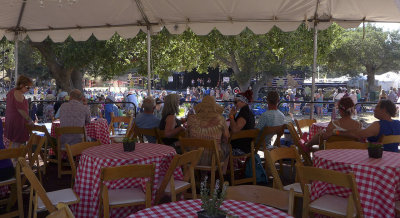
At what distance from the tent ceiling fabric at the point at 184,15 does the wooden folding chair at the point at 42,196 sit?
4083 mm

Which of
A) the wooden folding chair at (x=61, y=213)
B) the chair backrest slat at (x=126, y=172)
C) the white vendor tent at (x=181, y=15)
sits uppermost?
the white vendor tent at (x=181, y=15)

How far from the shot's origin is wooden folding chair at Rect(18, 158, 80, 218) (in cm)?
304

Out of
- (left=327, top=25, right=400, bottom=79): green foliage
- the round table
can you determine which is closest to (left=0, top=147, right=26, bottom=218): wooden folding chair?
the round table

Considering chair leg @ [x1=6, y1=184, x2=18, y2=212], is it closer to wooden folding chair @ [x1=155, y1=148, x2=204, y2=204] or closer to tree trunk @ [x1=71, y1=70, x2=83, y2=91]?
wooden folding chair @ [x1=155, y1=148, x2=204, y2=204]

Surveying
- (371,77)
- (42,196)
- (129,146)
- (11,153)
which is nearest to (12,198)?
(11,153)

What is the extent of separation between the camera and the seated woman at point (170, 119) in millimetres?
5395

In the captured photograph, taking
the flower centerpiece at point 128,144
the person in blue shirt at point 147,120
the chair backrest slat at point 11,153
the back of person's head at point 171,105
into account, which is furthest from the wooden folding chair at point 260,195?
the person in blue shirt at point 147,120

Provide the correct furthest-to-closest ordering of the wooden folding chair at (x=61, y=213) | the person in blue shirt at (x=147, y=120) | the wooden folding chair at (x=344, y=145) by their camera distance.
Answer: the person in blue shirt at (x=147, y=120) < the wooden folding chair at (x=344, y=145) < the wooden folding chair at (x=61, y=213)

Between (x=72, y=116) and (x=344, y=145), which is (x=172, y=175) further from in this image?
(x=72, y=116)

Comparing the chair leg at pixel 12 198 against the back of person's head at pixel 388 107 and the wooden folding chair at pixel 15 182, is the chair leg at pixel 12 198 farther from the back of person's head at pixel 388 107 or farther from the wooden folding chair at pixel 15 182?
the back of person's head at pixel 388 107

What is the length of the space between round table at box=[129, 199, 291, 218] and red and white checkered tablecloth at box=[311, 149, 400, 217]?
125 centimetres

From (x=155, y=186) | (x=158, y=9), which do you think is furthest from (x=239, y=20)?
(x=155, y=186)

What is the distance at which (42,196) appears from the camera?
305 cm

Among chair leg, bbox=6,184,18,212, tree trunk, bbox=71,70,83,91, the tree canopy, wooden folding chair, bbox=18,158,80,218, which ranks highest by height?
the tree canopy
